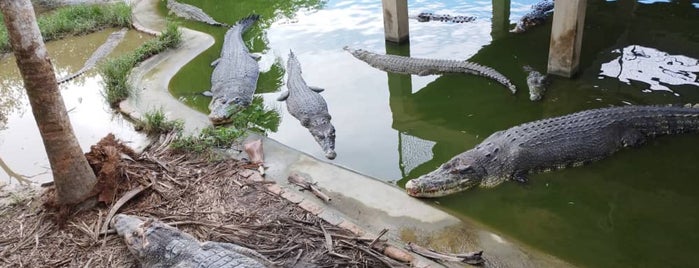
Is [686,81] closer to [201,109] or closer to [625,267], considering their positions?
[625,267]

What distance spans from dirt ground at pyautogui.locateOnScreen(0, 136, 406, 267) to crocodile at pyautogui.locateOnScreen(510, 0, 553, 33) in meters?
5.43

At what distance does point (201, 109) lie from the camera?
681 centimetres

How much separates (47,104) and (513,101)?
16.1ft

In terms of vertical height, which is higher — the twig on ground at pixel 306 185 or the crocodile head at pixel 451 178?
the twig on ground at pixel 306 185

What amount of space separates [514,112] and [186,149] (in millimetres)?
3692

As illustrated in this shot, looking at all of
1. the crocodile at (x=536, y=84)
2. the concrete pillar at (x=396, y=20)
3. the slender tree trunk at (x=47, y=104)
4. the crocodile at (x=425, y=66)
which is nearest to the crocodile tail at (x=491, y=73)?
the crocodile at (x=425, y=66)

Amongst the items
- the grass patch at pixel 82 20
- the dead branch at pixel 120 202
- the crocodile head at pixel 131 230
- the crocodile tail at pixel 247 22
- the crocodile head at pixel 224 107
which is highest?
the grass patch at pixel 82 20

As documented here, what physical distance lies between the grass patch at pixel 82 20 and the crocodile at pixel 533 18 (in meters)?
7.41

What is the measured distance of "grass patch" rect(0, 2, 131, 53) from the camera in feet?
32.5

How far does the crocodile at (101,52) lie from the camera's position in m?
8.00

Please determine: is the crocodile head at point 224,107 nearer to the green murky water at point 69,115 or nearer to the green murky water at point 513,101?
the green murky water at point 513,101

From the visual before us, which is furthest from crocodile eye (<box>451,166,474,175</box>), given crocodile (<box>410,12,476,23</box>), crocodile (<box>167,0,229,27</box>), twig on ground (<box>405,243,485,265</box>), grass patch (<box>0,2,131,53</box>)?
grass patch (<box>0,2,131,53</box>)

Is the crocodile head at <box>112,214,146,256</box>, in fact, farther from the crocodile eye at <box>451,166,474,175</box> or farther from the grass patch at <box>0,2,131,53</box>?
the grass patch at <box>0,2,131,53</box>

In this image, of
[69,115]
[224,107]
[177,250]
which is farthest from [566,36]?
[69,115]
